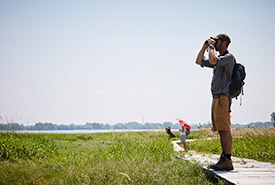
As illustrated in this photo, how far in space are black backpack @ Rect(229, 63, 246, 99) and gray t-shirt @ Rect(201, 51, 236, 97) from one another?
→ 0.26 feet

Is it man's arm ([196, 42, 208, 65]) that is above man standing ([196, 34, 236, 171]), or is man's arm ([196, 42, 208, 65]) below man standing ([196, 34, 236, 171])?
above

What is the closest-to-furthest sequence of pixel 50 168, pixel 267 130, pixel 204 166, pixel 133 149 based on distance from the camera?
pixel 204 166 → pixel 50 168 → pixel 133 149 → pixel 267 130

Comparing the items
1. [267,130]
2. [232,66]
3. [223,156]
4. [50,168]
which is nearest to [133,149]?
[50,168]

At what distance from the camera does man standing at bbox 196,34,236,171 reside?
4324 millimetres

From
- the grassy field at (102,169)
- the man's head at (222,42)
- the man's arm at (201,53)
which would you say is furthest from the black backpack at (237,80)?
the grassy field at (102,169)

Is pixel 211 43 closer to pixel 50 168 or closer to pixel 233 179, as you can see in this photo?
pixel 233 179

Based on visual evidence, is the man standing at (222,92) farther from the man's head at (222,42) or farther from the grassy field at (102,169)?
the grassy field at (102,169)

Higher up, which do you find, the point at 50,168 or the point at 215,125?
the point at 215,125

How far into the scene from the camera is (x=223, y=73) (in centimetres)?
445

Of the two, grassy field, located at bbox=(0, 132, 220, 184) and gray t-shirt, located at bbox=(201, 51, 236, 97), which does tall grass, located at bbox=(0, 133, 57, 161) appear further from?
gray t-shirt, located at bbox=(201, 51, 236, 97)

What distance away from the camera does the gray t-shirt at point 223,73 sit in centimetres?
432

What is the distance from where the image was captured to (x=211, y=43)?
14.4 ft

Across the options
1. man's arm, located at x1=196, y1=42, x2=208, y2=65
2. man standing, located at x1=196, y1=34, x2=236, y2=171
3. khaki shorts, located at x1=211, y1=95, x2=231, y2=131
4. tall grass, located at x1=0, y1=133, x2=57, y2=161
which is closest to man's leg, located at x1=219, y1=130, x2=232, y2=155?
man standing, located at x1=196, y1=34, x2=236, y2=171

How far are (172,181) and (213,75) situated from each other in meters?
1.95
